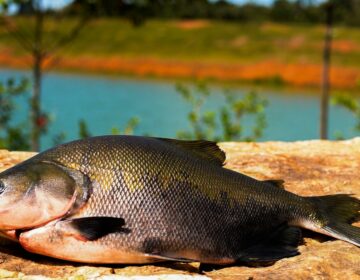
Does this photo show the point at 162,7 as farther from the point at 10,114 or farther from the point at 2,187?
the point at 2,187

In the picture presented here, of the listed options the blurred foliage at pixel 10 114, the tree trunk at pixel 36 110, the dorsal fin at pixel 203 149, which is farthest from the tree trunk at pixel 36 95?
the dorsal fin at pixel 203 149

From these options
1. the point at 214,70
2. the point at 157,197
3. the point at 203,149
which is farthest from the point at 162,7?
the point at 214,70

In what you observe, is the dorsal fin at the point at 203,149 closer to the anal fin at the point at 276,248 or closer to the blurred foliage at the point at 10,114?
the anal fin at the point at 276,248

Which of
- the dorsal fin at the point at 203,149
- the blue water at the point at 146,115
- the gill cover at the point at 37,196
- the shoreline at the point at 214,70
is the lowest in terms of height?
the blue water at the point at 146,115

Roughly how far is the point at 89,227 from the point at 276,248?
927 mm

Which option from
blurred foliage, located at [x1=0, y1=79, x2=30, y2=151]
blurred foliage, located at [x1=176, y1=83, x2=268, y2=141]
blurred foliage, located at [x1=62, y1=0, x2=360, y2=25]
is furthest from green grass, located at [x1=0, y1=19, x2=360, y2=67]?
blurred foliage, located at [x1=0, y1=79, x2=30, y2=151]

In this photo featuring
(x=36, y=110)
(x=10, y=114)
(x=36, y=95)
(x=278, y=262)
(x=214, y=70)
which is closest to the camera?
(x=278, y=262)

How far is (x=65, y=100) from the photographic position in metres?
23.4

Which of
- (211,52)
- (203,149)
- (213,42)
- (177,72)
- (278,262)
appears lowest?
(278,262)

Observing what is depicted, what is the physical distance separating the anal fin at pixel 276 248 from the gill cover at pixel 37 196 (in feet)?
2.69

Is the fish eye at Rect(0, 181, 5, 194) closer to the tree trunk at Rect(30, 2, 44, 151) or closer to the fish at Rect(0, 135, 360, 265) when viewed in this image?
the fish at Rect(0, 135, 360, 265)

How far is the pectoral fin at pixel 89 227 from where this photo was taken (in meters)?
2.78

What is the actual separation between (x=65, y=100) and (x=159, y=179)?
20.8 meters

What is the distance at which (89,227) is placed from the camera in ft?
9.11
